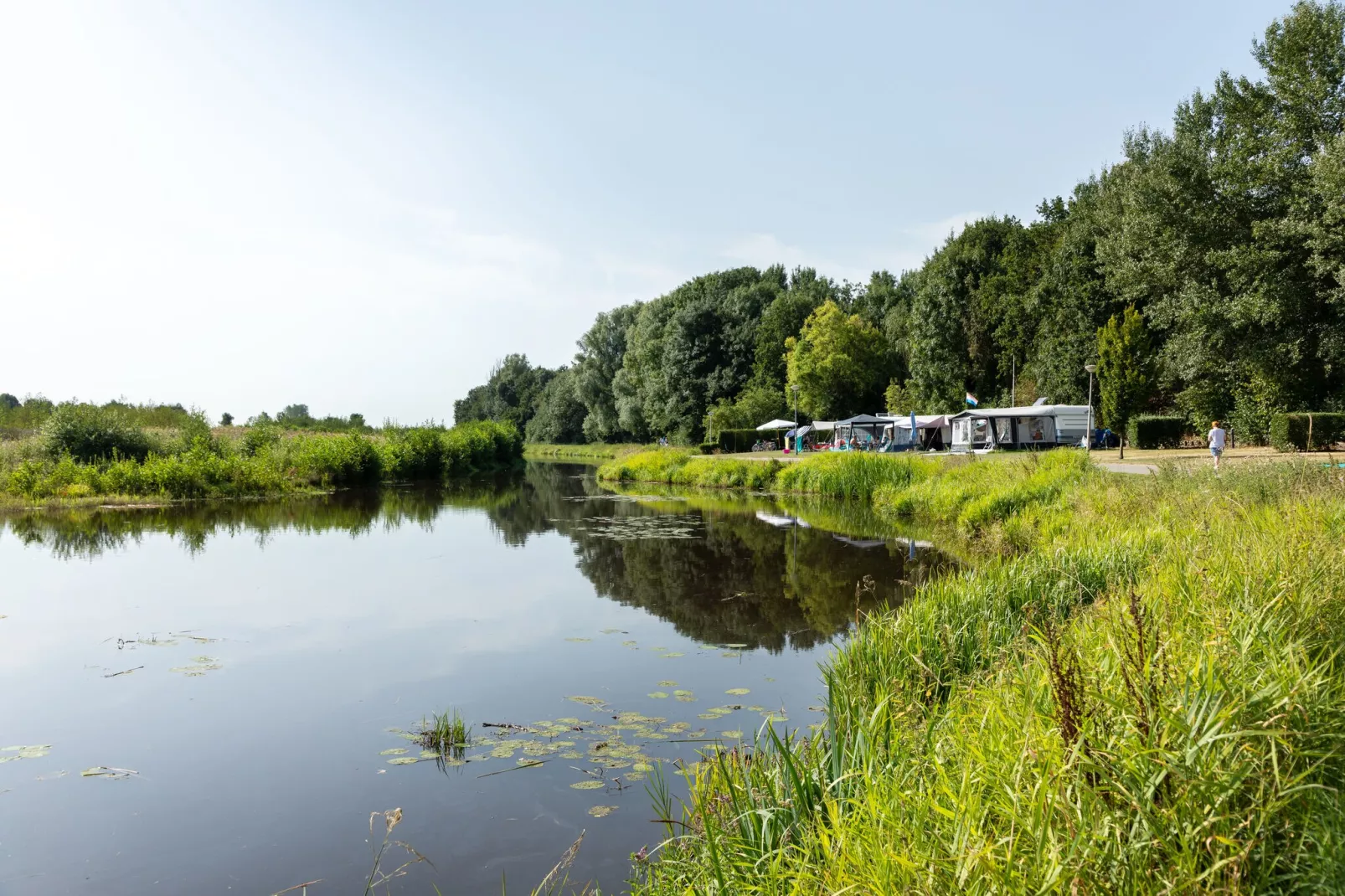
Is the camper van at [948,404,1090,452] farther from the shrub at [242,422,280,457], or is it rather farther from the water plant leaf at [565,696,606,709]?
the water plant leaf at [565,696,606,709]

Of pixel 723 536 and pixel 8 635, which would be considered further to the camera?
pixel 723 536

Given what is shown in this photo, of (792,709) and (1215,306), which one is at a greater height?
(1215,306)

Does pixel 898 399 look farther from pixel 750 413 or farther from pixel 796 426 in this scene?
pixel 750 413

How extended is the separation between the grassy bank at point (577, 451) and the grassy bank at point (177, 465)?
24358mm

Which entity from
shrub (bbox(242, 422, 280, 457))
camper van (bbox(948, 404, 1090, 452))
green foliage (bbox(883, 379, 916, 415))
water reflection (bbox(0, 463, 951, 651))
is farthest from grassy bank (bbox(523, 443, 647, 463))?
water reflection (bbox(0, 463, 951, 651))

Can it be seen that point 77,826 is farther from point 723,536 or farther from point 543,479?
point 543,479

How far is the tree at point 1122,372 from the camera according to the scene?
29203 millimetres

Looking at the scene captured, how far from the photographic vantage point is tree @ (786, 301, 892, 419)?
50.8 m

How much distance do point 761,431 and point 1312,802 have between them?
164 feet

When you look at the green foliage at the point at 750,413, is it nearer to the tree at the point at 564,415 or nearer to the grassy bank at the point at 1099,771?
the tree at the point at 564,415

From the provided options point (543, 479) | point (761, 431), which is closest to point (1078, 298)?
point (761, 431)

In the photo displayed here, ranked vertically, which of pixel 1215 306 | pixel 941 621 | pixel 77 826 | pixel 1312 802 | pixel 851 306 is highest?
pixel 851 306

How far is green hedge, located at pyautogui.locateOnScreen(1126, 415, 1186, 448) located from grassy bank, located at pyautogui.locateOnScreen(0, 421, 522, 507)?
3078cm

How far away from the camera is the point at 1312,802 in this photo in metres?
2.42
